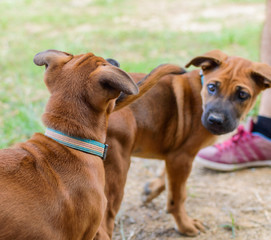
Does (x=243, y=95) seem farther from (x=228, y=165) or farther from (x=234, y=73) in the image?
(x=228, y=165)

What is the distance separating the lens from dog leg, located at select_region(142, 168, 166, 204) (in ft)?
13.1

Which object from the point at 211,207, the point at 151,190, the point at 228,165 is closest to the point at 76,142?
the point at 151,190

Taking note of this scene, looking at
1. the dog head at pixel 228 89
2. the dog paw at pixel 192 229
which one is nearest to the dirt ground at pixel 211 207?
the dog paw at pixel 192 229

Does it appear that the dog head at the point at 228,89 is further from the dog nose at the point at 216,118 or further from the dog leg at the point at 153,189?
the dog leg at the point at 153,189

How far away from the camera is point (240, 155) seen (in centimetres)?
466

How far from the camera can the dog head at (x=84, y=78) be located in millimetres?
2293

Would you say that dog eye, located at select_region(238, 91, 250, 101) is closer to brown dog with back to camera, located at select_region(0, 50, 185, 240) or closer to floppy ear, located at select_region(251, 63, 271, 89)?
floppy ear, located at select_region(251, 63, 271, 89)

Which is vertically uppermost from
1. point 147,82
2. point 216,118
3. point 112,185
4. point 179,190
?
point 147,82

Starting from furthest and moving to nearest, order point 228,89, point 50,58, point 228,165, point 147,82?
point 228,165
point 228,89
point 147,82
point 50,58

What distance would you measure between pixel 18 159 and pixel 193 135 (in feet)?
5.65

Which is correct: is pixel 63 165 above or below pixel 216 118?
above

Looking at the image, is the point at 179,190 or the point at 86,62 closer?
the point at 86,62

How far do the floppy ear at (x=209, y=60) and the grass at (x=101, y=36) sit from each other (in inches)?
94.5

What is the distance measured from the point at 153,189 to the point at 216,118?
117 centimetres
